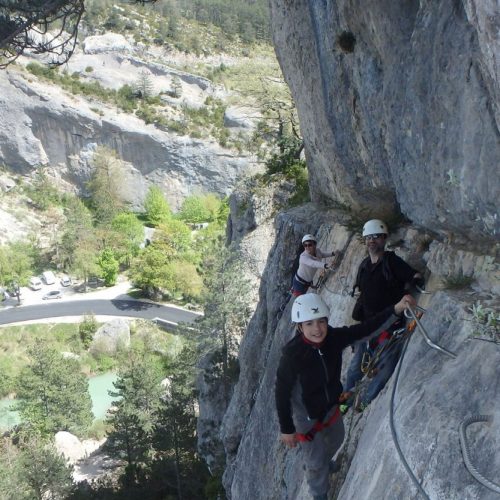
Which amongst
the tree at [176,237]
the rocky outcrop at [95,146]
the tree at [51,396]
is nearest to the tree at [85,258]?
the tree at [176,237]

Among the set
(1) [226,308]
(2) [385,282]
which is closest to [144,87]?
(1) [226,308]

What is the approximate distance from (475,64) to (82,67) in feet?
241

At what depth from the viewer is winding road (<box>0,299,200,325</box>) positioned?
4241 centimetres

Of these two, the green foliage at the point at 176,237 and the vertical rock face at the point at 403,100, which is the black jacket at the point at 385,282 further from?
the green foliage at the point at 176,237

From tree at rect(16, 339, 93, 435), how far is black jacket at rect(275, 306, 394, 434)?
2812cm

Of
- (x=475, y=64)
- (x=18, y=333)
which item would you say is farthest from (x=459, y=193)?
(x=18, y=333)

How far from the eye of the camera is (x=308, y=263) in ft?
29.3

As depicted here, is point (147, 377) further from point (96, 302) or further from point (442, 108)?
point (442, 108)

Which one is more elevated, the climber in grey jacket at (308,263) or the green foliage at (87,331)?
the climber in grey jacket at (308,263)

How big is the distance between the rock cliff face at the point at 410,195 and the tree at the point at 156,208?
51.3m

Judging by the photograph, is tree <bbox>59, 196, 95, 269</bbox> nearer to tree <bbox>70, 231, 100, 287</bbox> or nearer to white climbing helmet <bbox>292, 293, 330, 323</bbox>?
tree <bbox>70, 231, 100, 287</bbox>

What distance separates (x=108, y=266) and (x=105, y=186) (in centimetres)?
1753

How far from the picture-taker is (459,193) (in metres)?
5.21

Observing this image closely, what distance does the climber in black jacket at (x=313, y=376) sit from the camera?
445 cm
